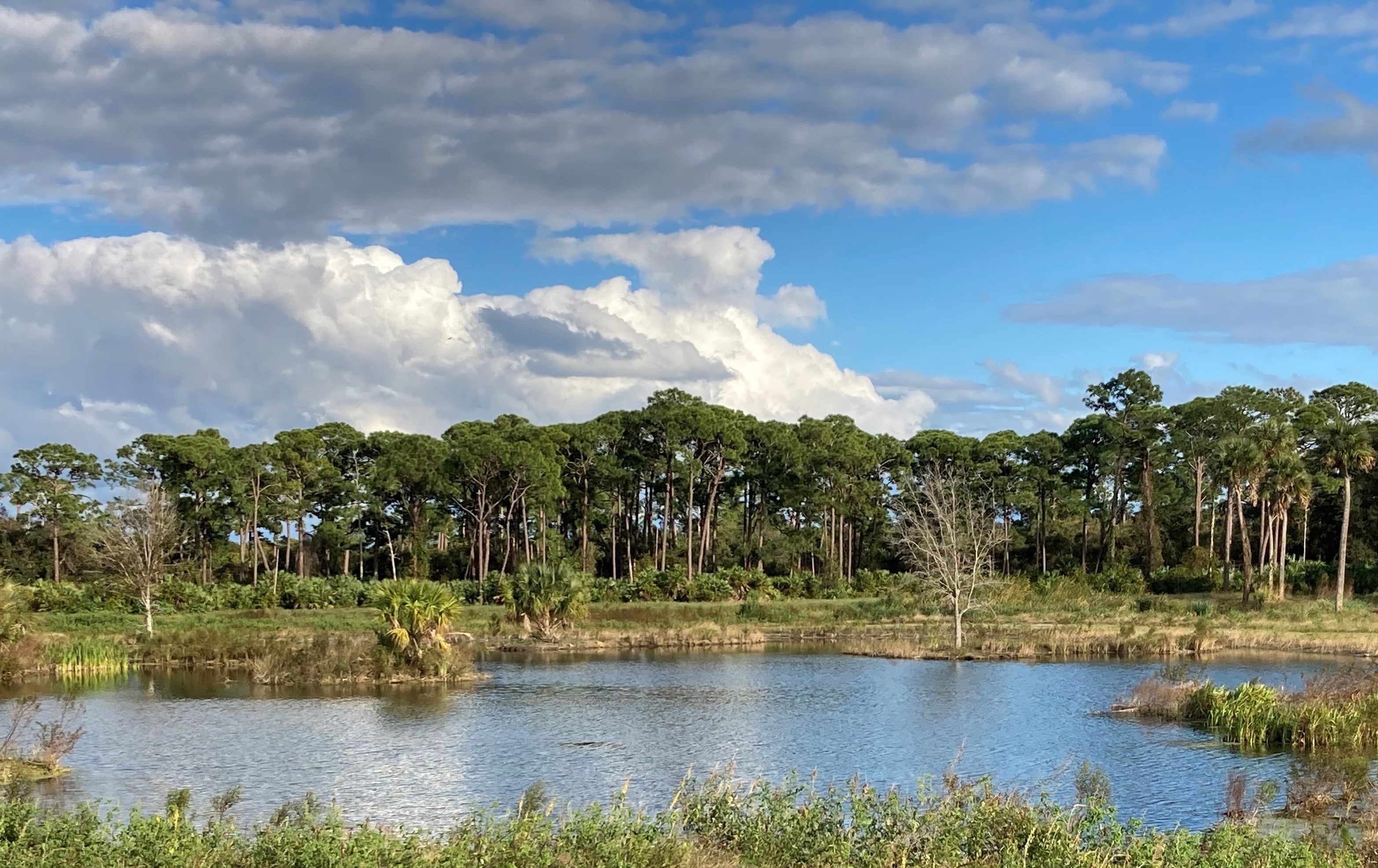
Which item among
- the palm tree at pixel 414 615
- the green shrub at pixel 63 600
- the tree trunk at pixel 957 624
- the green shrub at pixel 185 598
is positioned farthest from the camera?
the green shrub at pixel 185 598

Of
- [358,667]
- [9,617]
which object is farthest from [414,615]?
[9,617]

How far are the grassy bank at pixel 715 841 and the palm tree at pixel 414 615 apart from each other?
23434 mm

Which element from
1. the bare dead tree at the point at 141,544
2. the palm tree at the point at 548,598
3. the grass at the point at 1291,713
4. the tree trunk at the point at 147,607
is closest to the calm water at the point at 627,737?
the grass at the point at 1291,713

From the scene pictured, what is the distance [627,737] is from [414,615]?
13.4 metres

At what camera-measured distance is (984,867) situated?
43.3ft

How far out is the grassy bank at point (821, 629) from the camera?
4503 centimetres

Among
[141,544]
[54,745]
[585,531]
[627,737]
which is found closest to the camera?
[54,745]

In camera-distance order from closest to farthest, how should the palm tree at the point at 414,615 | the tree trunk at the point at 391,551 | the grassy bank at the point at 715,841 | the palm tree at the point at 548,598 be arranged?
the grassy bank at the point at 715,841 → the palm tree at the point at 414,615 → the palm tree at the point at 548,598 → the tree trunk at the point at 391,551

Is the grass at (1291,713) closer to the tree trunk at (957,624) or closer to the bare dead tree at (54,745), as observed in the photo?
the tree trunk at (957,624)

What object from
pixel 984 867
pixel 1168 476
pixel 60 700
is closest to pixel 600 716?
pixel 60 700

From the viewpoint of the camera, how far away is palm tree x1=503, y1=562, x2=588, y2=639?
51.4m

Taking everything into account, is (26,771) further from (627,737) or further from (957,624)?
(957,624)

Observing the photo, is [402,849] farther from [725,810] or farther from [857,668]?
[857,668]

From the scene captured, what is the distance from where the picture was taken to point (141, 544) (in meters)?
53.6
